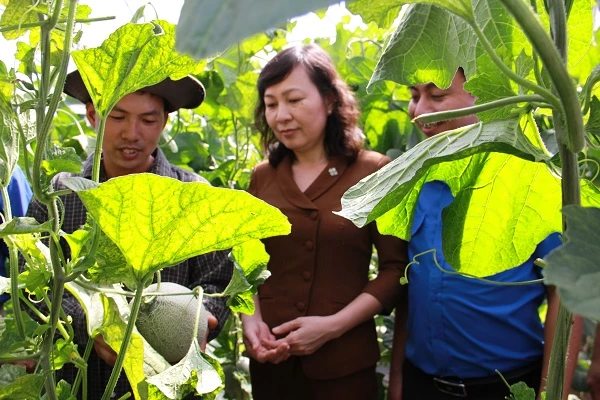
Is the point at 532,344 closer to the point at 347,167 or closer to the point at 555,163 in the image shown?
the point at 347,167

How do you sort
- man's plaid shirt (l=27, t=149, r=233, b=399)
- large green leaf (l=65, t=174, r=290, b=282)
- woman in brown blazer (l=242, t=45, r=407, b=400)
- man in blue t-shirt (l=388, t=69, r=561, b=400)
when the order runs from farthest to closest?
1. woman in brown blazer (l=242, t=45, r=407, b=400)
2. man in blue t-shirt (l=388, t=69, r=561, b=400)
3. man's plaid shirt (l=27, t=149, r=233, b=399)
4. large green leaf (l=65, t=174, r=290, b=282)

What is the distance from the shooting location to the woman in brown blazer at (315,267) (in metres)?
1.81

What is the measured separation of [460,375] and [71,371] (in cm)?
85

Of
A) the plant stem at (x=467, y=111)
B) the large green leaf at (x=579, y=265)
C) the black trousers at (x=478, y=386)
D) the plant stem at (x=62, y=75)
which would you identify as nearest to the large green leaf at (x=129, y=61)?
the plant stem at (x=62, y=75)

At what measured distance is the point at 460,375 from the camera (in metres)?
1.68

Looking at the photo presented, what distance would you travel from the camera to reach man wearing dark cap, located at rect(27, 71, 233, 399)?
1.55 meters

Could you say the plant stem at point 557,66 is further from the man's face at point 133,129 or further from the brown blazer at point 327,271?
the brown blazer at point 327,271

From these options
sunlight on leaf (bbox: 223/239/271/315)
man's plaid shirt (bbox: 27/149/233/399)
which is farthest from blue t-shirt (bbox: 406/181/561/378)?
sunlight on leaf (bbox: 223/239/271/315)

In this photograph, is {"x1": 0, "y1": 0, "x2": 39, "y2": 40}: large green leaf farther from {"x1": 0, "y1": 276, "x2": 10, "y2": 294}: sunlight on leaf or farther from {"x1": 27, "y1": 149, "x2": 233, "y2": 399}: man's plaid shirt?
{"x1": 27, "y1": 149, "x2": 233, "y2": 399}: man's plaid shirt

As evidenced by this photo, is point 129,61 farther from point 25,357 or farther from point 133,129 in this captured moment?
point 133,129

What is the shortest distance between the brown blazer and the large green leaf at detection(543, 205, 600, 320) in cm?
145

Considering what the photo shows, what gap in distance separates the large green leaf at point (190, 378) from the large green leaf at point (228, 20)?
53 cm

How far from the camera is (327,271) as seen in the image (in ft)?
6.07

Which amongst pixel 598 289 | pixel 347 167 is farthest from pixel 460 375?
pixel 598 289
